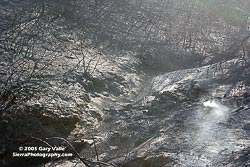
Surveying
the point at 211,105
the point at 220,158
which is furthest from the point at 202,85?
the point at 220,158

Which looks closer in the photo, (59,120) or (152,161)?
(152,161)

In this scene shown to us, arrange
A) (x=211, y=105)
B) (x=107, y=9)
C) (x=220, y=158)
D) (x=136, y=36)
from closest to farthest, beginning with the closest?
(x=220, y=158) → (x=211, y=105) → (x=136, y=36) → (x=107, y=9)

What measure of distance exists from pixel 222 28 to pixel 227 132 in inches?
330

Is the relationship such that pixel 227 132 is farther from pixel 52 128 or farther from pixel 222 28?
pixel 222 28

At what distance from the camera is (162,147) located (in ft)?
16.2

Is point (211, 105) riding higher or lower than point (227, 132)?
higher

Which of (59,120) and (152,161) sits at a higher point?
(59,120)

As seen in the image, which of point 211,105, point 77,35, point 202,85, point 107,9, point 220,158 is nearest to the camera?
point 220,158

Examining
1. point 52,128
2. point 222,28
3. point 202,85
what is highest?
point 222,28

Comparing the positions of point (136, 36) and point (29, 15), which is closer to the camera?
point (29, 15)

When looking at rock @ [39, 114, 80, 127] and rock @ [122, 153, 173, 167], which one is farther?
rock @ [39, 114, 80, 127]

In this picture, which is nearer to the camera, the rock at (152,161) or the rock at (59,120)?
the rock at (152,161)

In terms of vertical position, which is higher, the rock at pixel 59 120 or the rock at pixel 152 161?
the rock at pixel 59 120

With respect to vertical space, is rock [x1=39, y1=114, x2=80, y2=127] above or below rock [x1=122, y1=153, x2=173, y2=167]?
above
